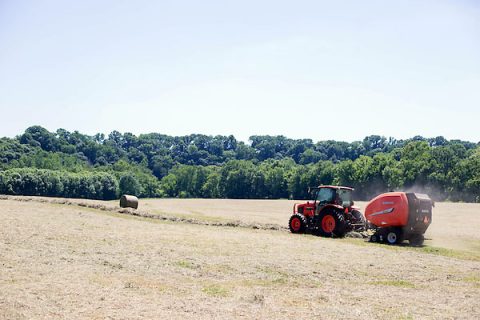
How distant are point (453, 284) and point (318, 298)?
4.84m

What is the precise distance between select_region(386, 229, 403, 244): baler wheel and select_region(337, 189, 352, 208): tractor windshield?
2703 millimetres

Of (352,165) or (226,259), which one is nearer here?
(226,259)

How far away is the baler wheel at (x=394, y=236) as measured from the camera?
23.1 meters

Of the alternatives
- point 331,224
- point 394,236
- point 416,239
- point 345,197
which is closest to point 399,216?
point 394,236

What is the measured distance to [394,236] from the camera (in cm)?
2322

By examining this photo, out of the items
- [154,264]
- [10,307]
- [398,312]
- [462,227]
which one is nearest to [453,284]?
[398,312]

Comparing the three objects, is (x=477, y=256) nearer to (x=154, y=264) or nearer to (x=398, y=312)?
(x=398, y=312)

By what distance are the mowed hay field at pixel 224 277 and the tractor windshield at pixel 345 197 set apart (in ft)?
8.41

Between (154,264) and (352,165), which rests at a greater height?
(352,165)

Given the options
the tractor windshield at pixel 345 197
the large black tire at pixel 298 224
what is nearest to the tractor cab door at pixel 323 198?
the tractor windshield at pixel 345 197

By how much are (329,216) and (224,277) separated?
38.5 feet

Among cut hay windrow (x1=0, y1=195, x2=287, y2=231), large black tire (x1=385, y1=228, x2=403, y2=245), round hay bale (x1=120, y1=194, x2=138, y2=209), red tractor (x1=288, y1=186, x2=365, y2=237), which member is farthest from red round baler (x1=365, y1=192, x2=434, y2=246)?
round hay bale (x1=120, y1=194, x2=138, y2=209)

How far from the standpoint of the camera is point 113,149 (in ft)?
646

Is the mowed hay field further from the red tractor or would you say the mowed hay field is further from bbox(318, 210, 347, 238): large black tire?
the red tractor
